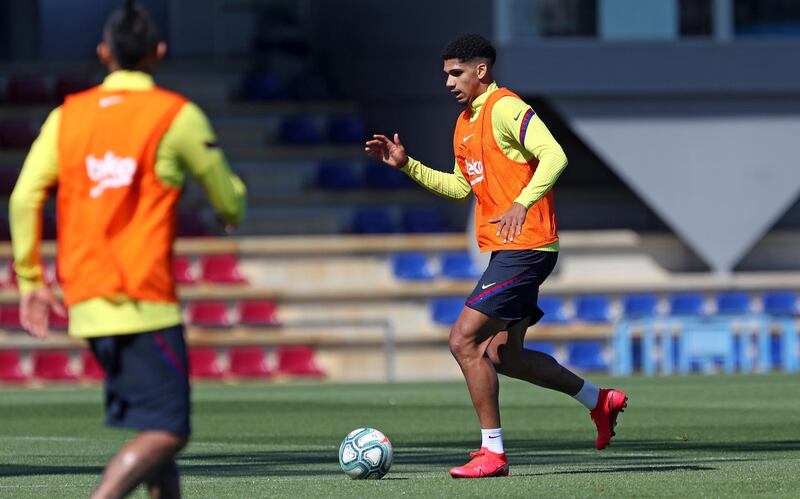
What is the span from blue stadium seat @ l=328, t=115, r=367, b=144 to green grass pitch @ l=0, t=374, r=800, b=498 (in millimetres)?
10137

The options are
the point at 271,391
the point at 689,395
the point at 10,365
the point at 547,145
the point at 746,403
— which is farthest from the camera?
the point at 10,365

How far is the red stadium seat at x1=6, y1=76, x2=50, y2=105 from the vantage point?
29.9 meters

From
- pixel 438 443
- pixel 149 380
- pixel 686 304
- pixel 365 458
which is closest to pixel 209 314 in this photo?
pixel 686 304

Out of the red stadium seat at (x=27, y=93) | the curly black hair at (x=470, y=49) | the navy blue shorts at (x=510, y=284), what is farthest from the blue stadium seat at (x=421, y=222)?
the navy blue shorts at (x=510, y=284)

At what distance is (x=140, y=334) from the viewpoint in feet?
17.3

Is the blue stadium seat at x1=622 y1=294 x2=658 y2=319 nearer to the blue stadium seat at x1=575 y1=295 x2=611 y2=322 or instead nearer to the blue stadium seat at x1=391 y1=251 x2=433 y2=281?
the blue stadium seat at x1=575 y1=295 x2=611 y2=322

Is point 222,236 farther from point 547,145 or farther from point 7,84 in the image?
point 547,145

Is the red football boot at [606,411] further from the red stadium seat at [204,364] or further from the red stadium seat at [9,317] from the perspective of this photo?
the red stadium seat at [9,317]

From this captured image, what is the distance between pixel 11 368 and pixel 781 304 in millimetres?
11688

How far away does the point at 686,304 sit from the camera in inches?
1042

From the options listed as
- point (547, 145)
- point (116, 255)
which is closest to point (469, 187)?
point (547, 145)

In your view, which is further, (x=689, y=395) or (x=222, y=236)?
(x=222, y=236)

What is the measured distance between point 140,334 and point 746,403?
11181 millimetres

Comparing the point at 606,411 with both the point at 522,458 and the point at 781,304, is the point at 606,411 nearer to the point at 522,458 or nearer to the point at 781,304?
the point at 522,458
